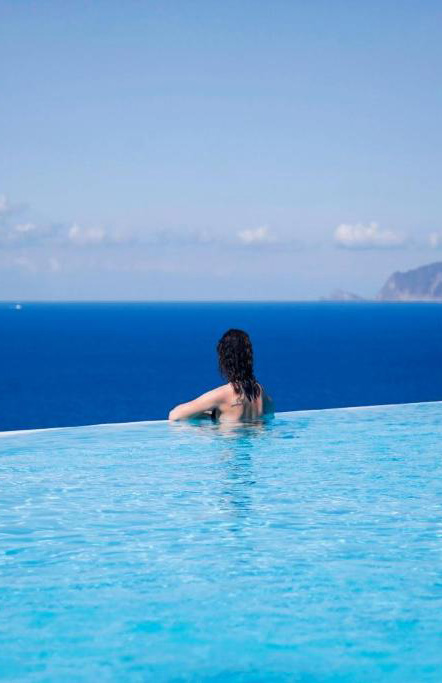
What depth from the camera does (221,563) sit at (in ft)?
16.4

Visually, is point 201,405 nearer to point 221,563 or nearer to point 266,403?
point 266,403

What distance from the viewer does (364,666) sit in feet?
12.5

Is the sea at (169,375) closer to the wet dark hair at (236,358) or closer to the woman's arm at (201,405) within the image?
the woman's arm at (201,405)

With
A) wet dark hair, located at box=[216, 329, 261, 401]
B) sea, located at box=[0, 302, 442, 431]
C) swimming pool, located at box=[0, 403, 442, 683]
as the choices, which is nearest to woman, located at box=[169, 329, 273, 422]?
wet dark hair, located at box=[216, 329, 261, 401]

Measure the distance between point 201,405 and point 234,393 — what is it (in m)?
0.30

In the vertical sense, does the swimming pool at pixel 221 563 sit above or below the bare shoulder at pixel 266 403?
below

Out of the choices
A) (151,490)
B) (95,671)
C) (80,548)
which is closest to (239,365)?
(151,490)

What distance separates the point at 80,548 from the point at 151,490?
1.38 meters

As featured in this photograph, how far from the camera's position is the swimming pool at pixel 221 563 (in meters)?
3.89

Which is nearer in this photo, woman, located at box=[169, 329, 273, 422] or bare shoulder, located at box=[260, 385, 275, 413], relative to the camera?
woman, located at box=[169, 329, 273, 422]

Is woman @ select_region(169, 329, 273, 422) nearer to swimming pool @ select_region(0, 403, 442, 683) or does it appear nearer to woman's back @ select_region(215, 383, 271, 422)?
woman's back @ select_region(215, 383, 271, 422)

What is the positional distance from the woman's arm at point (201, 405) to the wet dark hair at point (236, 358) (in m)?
A: 0.15

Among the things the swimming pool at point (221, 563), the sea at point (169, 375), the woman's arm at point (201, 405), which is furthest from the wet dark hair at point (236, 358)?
the sea at point (169, 375)

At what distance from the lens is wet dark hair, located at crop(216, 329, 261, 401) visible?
8.10 m
